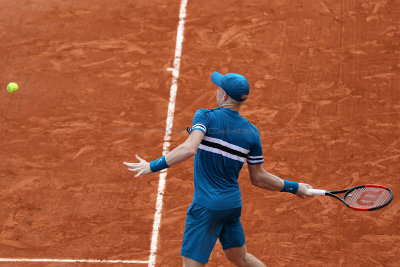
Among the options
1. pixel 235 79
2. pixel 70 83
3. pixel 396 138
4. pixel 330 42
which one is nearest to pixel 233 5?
pixel 330 42

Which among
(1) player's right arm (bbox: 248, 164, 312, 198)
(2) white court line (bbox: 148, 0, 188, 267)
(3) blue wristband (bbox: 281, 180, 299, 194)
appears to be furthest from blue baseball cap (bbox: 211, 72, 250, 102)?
(2) white court line (bbox: 148, 0, 188, 267)

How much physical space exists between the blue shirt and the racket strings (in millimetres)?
1127

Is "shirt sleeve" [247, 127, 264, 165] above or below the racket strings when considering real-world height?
above

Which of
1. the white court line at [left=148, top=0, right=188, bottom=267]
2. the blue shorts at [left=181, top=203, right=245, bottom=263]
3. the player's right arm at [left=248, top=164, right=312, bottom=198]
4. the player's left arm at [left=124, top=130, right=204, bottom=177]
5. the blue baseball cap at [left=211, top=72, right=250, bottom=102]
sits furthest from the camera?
the white court line at [left=148, top=0, right=188, bottom=267]

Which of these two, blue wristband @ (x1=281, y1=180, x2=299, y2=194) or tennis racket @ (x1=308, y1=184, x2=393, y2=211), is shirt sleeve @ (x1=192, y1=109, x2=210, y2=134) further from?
tennis racket @ (x1=308, y1=184, x2=393, y2=211)

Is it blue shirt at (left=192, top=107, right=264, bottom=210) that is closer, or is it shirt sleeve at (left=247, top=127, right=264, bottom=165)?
blue shirt at (left=192, top=107, right=264, bottom=210)

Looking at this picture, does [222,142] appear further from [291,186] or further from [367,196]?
[367,196]

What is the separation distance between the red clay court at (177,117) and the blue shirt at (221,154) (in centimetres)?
205

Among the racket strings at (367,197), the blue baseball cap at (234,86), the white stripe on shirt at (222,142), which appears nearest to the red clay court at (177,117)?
the racket strings at (367,197)

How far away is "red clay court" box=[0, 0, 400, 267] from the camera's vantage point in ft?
26.5

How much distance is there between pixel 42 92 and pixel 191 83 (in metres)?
2.44

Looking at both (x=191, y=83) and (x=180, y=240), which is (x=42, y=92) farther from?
(x=180, y=240)

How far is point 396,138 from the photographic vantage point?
9.52m

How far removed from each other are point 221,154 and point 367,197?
1.63 m
